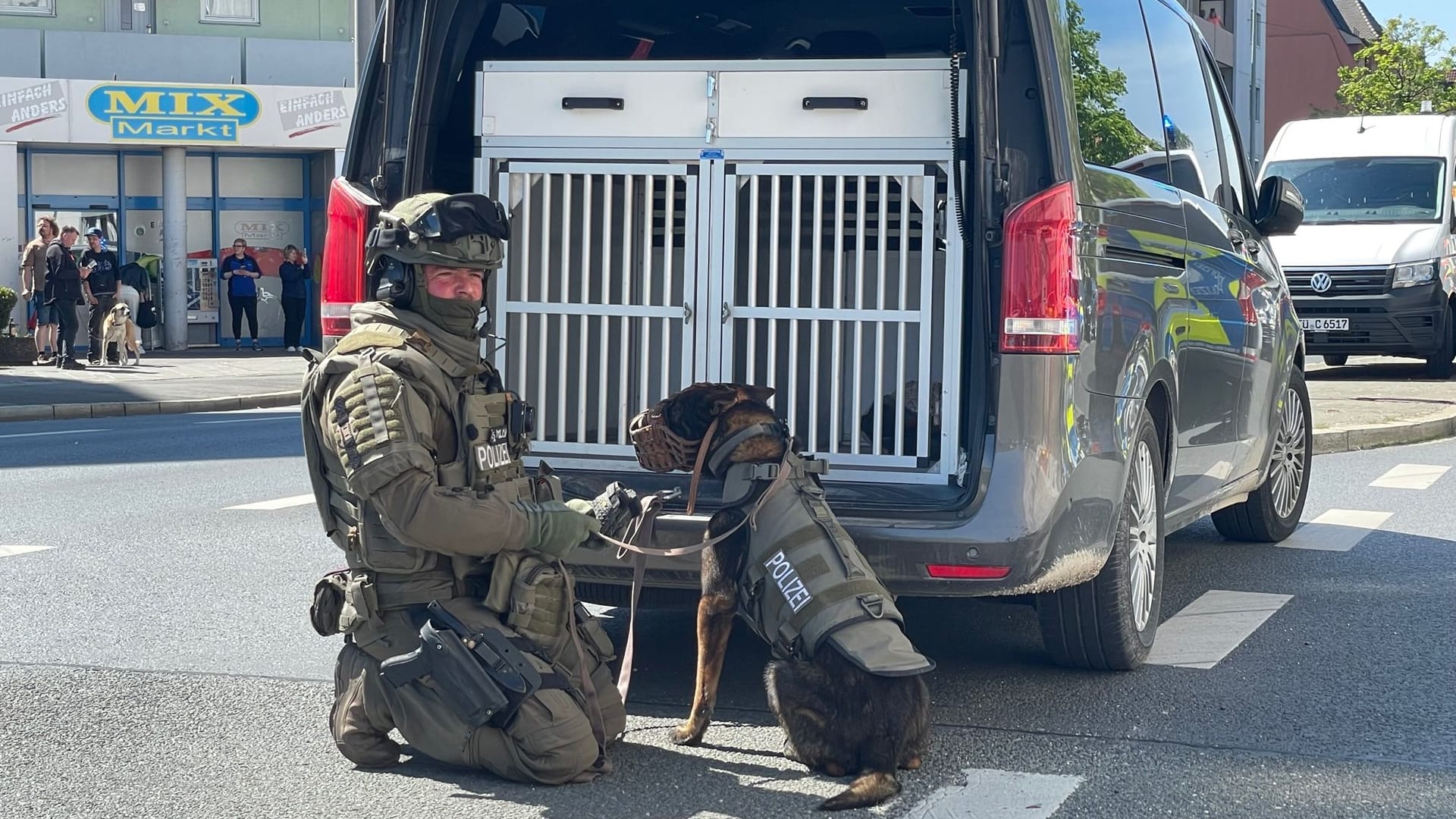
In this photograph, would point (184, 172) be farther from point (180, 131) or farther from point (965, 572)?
point (965, 572)

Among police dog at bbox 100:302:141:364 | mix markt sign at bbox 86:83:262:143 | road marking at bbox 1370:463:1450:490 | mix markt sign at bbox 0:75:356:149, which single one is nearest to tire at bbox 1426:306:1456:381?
road marking at bbox 1370:463:1450:490

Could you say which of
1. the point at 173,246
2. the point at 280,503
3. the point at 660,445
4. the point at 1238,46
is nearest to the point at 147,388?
the point at 173,246

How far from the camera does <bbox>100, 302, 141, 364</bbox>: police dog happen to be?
22422 millimetres

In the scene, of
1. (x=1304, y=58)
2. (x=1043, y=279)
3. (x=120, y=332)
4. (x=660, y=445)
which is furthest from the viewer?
(x=1304, y=58)

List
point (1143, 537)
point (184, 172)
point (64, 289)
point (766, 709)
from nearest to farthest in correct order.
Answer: point (766, 709), point (1143, 537), point (64, 289), point (184, 172)

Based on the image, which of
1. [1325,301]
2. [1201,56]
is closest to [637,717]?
[1201,56]

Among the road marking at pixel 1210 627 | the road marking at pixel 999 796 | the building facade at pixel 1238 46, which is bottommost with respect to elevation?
the road marking at pixel 999 796

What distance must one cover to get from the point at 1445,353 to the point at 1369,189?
2.01m

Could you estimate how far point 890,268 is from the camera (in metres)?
6.14

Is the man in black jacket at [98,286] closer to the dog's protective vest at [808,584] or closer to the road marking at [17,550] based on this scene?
the road marking at [17,550]

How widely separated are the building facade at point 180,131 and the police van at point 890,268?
22.4 metres

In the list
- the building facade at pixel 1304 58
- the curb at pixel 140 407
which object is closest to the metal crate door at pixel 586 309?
the curb at pixel 140 407

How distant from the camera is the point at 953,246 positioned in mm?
5105

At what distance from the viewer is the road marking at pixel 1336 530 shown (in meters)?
8.03
